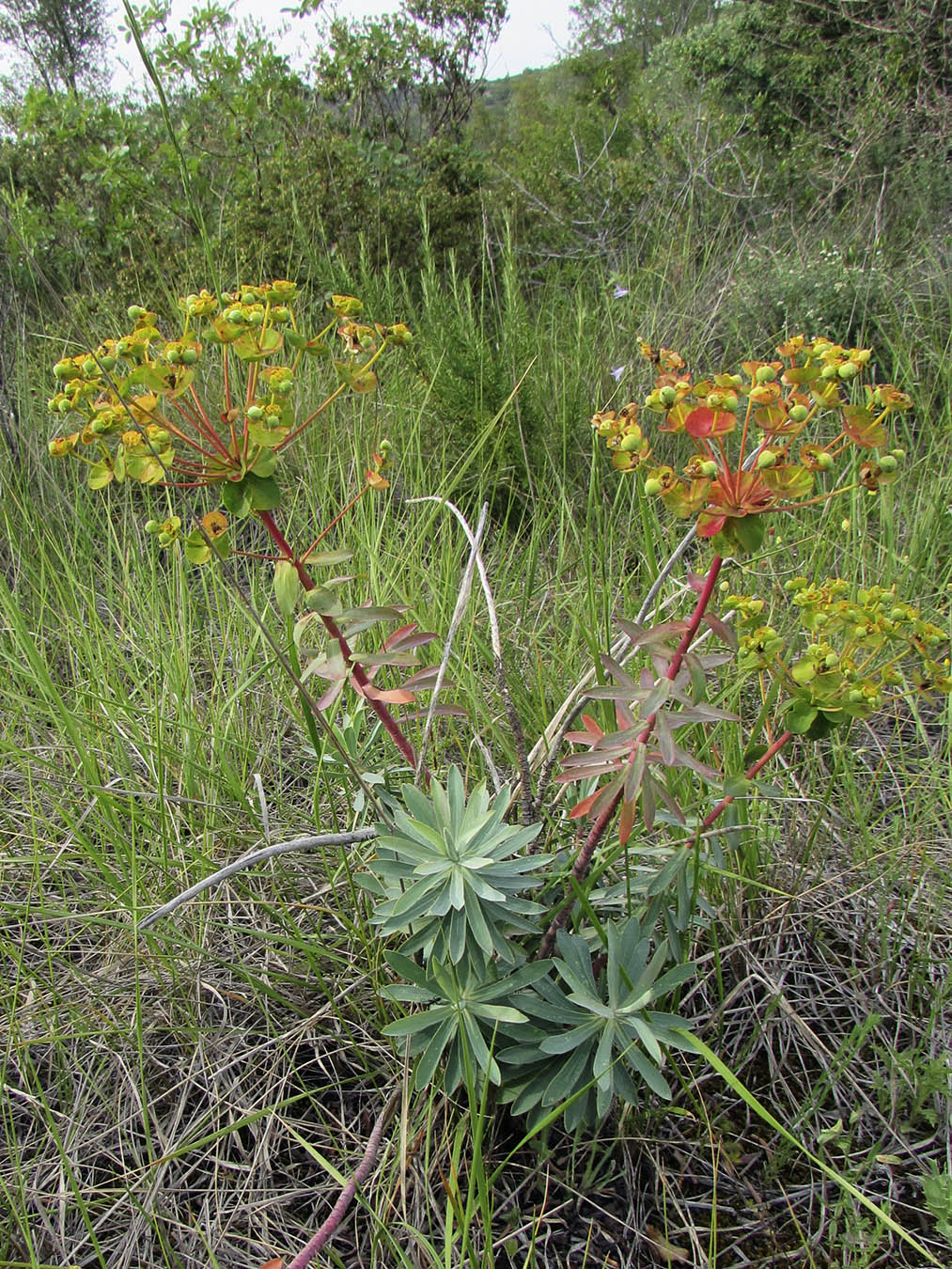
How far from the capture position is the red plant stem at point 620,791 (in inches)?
39.2

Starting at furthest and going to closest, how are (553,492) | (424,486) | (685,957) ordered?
1. (553,492)
2. (424,486)
3. (685,957)

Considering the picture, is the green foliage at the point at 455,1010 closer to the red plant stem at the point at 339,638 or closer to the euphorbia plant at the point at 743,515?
the euphorbia plant at the point at 743,515

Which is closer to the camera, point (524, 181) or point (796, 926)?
point (796, 926)

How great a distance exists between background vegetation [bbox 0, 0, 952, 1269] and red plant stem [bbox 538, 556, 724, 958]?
16cm

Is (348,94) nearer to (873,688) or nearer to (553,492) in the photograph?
(553,492)

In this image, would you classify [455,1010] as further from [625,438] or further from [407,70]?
[407,70]

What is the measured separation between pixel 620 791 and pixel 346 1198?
598 millimetres

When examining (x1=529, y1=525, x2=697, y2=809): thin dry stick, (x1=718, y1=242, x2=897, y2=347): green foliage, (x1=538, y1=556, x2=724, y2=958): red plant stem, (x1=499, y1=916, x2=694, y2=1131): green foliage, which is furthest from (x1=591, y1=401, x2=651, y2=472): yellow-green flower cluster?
(x1=718, y1=242, x2=897, y2=347): green foliage

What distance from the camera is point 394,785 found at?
161cm

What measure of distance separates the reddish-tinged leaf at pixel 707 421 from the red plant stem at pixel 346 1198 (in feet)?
3.24

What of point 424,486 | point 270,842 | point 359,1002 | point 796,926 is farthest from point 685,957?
point 424,486

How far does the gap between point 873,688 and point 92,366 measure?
1.06 m

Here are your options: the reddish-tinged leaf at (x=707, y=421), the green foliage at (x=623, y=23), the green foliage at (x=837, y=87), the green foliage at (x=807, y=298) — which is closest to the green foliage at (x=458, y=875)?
the reddish-tinged leaf at (x=707, y=421)

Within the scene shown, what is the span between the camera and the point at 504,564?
2.42 m
